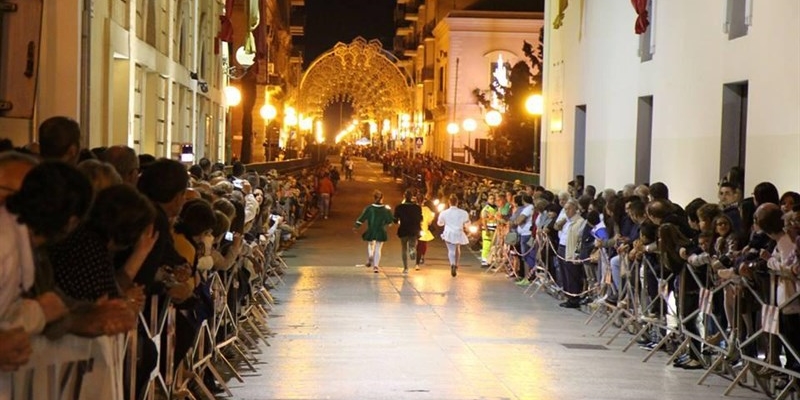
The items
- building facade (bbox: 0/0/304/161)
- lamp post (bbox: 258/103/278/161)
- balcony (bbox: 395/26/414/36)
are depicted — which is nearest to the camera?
building facade (bbox: 0/0/304/161)

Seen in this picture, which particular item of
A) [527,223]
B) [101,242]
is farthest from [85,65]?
[101,242]

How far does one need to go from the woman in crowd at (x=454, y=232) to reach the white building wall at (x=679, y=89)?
3167 mm

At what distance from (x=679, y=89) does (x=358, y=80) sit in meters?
54.0

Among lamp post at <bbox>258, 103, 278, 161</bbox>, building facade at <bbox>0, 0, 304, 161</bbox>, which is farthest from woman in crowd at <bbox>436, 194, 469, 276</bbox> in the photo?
lamp post at <bbox>258, 103, 278, 161</bbox>

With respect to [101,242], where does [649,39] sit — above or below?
above

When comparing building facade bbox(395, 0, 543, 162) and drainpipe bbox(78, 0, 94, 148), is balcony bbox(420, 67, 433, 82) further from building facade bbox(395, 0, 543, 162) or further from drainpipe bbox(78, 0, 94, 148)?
drainpipe bbox(78, 0, 94, 148)

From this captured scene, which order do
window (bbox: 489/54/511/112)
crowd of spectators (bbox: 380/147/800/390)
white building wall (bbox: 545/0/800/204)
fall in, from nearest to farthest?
1. crowd of spectators (bbox: 380/147/800/390)
2. white building wall (bbox: 545/0/800/204)
3. window (bbox: 489/54/511/112)

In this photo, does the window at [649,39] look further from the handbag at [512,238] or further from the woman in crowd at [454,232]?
the woman in crowd at [454,232]

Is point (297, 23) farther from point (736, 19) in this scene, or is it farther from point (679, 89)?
point (736, 19)

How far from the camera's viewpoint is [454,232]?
86.7 feet

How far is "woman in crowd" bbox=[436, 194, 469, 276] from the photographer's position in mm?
26328

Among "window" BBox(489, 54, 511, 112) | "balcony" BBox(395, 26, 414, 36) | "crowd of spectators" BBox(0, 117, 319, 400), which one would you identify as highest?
"balcony" BBox(395, 26, 414, 36)

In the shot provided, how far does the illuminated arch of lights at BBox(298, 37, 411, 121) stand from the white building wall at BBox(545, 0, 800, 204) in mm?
38708

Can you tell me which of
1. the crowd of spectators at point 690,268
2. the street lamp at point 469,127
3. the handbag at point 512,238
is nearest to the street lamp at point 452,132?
the street lamp at point 469,127
